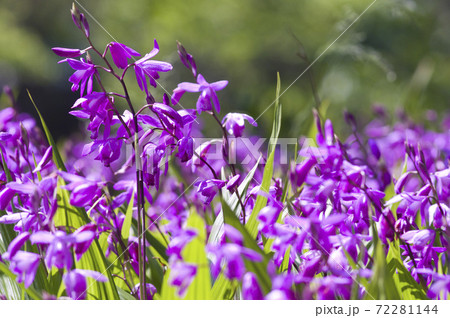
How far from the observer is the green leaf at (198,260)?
0.72 m

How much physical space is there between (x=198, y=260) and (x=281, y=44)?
5.61 meters

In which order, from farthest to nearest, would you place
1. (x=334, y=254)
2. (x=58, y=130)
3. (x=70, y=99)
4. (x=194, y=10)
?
(x=70, y=99) → (x=58, y=130) → (x=194, y=10) → (x=334, y=254)

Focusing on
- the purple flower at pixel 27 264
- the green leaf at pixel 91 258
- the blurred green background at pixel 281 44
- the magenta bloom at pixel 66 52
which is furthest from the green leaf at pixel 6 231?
the blurred green background at pixel 281 44

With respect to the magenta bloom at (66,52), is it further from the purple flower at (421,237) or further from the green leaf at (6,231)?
the purple flower at (421,237)

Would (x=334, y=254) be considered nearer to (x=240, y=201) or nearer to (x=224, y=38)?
(x=240, y=201)

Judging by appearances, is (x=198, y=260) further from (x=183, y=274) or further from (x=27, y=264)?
(x=27, y=264)

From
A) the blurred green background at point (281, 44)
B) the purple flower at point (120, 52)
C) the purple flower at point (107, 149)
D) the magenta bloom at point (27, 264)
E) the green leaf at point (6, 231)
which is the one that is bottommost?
the magenta bloom at point (27, 264)

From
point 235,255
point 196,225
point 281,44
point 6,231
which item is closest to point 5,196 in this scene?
point 6,231

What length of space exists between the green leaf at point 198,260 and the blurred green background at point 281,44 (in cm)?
341

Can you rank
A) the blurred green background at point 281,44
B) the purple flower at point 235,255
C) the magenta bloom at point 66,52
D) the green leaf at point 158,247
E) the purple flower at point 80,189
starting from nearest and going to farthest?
the purple flower at point 235,255 < the purple flower at point 80,189 < the magenta bloom at point 66,52 < the green leaf at point 158,247 < the blurred green background at point 281,44

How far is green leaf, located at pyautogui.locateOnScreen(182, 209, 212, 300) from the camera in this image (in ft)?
2.37

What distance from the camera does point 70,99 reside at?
29.6 feet

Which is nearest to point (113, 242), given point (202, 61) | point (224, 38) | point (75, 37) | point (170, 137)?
point (170, 137)
